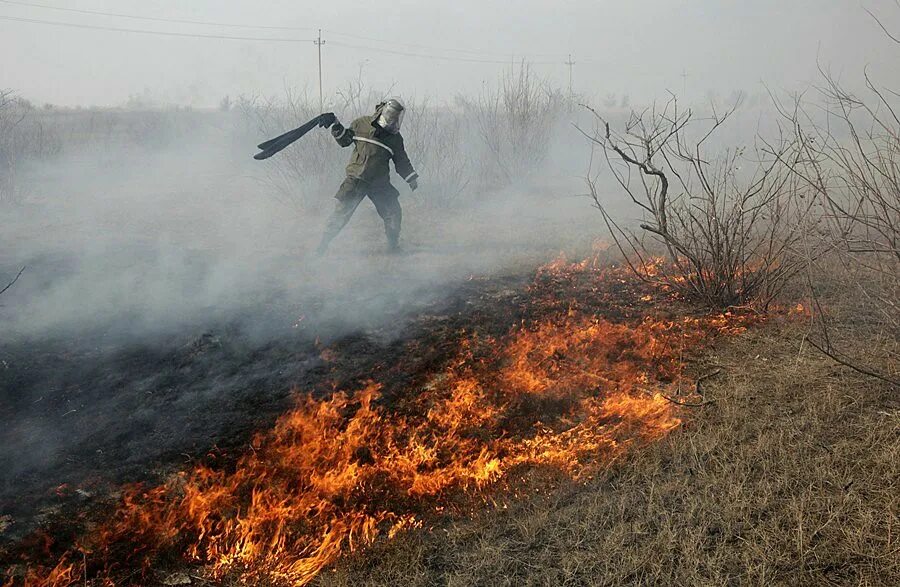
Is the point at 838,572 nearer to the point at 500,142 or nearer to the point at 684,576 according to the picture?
the point at 684,576

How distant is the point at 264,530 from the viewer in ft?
8.42

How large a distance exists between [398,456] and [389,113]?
5.00 meters

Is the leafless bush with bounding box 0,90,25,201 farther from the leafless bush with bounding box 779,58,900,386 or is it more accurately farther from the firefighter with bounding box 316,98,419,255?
the leafless bush with bounding box 779,58,900,386

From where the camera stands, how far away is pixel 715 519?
2521 millimetres

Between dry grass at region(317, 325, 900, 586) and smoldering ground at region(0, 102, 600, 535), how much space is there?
5.14 feet

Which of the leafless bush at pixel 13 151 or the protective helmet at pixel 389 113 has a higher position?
the protective helmet at pixel 389 113

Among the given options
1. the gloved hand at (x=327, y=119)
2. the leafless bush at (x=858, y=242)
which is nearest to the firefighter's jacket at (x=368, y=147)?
the gloved hand at (x=327, y=119)

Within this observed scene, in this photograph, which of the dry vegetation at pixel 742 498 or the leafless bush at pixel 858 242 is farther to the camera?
the leafless bush at pixel 858 242

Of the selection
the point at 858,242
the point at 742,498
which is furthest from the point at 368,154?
the point at 742,498

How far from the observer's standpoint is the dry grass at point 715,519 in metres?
2.27

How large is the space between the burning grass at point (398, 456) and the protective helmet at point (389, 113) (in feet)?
11.5

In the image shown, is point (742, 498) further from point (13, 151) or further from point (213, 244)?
point (13, 151)

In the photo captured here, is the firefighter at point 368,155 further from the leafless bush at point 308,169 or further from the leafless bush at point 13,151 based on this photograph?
the leafless bush at point 13,151

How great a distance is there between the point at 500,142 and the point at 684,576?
477 inches
